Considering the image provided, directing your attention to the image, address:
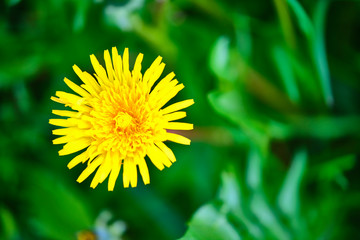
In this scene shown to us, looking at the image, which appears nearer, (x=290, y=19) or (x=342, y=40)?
(x=290, y=19)

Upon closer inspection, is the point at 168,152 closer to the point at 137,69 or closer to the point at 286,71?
the point at 137,69

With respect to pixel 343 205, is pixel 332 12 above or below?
above

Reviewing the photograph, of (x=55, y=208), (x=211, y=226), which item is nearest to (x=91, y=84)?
(x=211, y=226)

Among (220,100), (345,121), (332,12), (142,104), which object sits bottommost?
(142,104)

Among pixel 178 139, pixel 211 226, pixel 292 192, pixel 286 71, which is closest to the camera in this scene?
pixel 178 139

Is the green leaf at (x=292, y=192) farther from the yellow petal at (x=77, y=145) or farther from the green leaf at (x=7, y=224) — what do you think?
the green leaf at (x=7, y=224)

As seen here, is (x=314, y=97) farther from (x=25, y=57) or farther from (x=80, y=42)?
(x=25, y=57)

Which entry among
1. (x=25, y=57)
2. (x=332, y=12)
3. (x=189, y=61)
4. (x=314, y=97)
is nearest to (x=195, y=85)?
(x=189, y=61)
